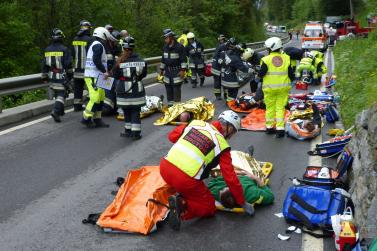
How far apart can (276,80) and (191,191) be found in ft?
16.4

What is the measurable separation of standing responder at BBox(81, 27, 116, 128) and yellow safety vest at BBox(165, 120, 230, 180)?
4.99 m

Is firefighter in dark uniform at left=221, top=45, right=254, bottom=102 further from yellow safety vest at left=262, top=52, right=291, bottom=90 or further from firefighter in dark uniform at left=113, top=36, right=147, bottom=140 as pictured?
firefighter in dark uniform at left=113, top=36, right=147, bottom=140

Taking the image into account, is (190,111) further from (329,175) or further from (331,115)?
(329,175)

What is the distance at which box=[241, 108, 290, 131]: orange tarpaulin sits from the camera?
34.6ft

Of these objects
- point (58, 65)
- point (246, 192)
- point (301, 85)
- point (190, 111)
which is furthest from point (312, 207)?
point (301, 85)

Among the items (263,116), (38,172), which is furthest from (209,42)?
(38,172)

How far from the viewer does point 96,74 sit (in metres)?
10.4

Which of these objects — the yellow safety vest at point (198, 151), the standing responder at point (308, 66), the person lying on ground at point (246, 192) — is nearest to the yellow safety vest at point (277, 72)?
the person lying on ground at point (246, 192)

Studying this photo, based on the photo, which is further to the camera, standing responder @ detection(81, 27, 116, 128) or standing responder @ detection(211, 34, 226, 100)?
standing responder @ detection(211, 34, 226, 100)

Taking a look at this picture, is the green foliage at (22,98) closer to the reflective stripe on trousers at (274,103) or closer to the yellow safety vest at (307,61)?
the reflective stripe on trousers at (274,103)

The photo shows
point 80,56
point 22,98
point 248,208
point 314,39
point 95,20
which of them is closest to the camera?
point 248,208

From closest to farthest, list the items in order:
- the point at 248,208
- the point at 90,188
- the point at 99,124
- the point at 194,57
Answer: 1. the point at 248,208
2. the point at 90,188
3. the point at 99,124
4. the point at 194,57

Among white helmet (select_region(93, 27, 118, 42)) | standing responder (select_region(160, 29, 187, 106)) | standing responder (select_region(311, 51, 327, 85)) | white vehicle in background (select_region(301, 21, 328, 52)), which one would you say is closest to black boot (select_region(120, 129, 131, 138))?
white helmet (select_region(93, 27, 118, 42))

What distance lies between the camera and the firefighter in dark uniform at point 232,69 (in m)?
13.0
